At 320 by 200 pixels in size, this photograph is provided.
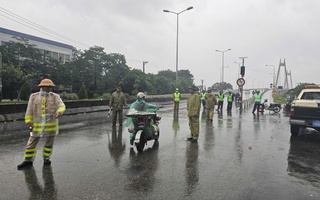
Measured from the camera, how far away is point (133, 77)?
40219 mm

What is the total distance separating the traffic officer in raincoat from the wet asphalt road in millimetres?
312

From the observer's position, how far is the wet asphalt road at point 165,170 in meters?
3.99

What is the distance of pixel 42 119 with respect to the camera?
521 cm

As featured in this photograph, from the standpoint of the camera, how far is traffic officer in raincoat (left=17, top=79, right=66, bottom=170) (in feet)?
17.0

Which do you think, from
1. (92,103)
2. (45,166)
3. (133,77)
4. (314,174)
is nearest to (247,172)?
(314,174)

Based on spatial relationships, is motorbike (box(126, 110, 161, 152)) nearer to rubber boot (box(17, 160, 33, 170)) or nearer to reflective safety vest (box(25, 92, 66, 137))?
reflective safety vest (box(25, 92, 66, 137))

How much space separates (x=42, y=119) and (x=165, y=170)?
2640mm

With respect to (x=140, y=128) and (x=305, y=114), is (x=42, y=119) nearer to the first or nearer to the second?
(x=140, y=128)

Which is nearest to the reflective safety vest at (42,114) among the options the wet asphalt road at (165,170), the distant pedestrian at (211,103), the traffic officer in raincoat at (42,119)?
the traffic officer in raincoat at (42,119)

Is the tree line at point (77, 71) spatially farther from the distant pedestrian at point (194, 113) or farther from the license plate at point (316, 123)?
the license plate at point (316, 123)

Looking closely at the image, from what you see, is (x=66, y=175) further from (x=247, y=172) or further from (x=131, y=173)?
(x=247, y=172)

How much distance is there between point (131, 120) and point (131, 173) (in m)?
2.15

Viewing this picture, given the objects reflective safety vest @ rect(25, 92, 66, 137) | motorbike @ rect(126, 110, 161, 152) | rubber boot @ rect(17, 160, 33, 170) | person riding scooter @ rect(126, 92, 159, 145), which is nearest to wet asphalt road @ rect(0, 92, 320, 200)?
rubber boot @ rect(17, 160, 33, 170)

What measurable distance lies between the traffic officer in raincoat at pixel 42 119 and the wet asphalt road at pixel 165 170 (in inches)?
12.3
